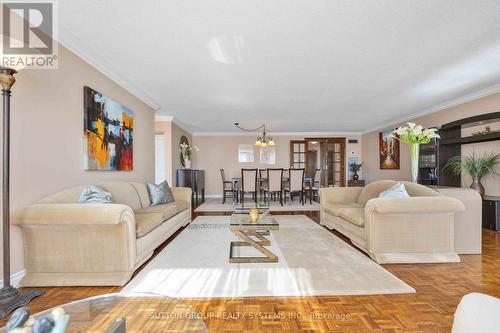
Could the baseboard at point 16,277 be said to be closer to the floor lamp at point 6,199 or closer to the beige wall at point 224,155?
the floor lamp at point 6,199

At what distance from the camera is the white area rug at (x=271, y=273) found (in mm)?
2094

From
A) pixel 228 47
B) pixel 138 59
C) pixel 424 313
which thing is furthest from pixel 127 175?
pixel 424 313

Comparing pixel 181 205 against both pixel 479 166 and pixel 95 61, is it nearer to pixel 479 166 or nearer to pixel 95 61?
pixel 95 61

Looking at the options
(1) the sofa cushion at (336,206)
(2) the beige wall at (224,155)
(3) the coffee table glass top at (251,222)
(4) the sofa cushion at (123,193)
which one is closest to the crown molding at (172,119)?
(2) the beige wall at (224,155)

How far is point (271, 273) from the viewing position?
2.42 m

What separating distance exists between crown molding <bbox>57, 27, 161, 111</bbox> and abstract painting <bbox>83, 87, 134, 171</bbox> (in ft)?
1.10

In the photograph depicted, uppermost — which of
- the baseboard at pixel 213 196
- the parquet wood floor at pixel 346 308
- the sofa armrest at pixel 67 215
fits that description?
the sofa armrest at pixel 67 215

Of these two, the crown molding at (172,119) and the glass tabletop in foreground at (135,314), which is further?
the crown molding at (172,119)

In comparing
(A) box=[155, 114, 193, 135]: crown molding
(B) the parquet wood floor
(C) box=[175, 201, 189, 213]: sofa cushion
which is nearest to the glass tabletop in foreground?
(B) the parquet wood floor

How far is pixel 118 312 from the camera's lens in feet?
3.83

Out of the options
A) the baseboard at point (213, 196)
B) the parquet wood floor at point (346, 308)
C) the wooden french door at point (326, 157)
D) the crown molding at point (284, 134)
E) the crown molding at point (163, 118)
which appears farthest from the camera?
the wooden french door at point (326, 157)

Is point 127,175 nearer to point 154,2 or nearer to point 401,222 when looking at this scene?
point 154,2

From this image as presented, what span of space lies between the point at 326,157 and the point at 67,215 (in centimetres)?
889

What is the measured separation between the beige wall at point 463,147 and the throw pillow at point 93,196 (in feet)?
19.6
